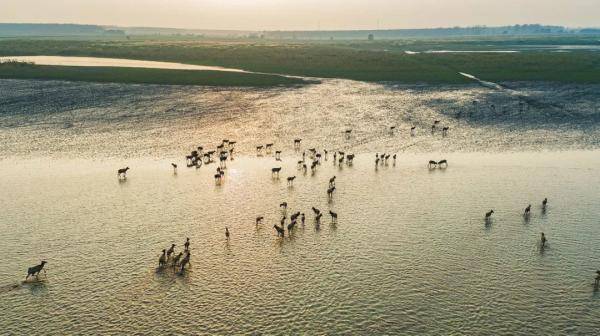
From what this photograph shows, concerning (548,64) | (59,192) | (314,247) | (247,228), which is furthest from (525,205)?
(548,64)

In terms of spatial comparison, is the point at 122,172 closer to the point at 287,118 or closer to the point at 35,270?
the point at 35,270

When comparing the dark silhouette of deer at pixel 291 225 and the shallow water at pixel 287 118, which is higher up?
the shallow water at pixel 287 118

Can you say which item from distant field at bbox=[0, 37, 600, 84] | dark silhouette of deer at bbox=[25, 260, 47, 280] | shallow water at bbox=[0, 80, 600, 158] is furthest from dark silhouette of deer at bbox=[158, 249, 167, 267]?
distant field at bbox=[0, 37, 600, 84]

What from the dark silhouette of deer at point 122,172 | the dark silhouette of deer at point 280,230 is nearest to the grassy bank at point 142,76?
the dark silhouette of deer at point 122,172

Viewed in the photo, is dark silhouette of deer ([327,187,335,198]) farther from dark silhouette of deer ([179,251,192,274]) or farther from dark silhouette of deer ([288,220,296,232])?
dark silhouette of deer ([179,251,192,274])

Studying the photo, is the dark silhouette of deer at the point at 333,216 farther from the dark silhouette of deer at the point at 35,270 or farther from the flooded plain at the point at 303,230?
the dark silhouette of deer at the point at 35,270

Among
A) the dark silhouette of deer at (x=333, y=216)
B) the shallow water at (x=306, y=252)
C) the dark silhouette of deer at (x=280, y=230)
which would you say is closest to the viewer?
the shallow water at (x=306, y=252)
